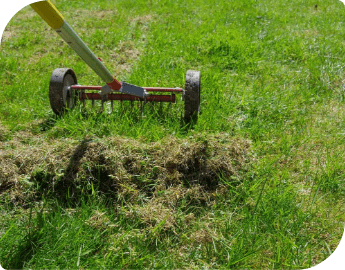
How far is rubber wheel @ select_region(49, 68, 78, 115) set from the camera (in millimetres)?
3317

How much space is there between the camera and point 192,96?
3189 millimetres

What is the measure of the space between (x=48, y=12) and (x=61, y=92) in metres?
1.26

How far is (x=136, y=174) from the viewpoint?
2543 millimetres

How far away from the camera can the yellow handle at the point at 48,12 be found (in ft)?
7.06

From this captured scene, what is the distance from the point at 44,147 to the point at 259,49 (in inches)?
161

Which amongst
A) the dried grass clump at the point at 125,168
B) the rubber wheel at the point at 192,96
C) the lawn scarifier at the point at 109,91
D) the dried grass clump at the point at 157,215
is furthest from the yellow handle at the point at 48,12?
the dried grass clump at the point at 157,215

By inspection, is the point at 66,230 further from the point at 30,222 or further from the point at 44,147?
the point at 44,147

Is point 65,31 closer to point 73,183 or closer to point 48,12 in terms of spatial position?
point 48,12

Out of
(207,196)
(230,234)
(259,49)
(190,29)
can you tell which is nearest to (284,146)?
(207,196)

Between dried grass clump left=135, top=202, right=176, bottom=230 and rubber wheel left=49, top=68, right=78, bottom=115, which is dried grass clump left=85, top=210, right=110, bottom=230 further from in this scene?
rubber wheel left=49, top=68, right=78, bottom=115

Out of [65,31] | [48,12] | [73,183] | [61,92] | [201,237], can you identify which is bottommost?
[201,237]

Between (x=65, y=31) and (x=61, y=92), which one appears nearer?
(x=65, y=31)

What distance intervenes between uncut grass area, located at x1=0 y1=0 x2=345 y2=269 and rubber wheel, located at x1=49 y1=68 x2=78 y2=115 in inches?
7.4

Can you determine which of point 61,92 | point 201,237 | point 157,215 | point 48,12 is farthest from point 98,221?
point 61,92
